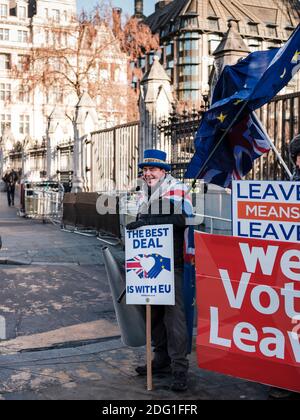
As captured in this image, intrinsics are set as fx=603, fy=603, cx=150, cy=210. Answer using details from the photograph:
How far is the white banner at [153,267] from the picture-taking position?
4855 mm

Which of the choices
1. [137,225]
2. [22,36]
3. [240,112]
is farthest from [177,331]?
[22,36]

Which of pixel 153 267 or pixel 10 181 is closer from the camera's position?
pixel 153 267

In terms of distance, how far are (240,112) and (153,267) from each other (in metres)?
1.56

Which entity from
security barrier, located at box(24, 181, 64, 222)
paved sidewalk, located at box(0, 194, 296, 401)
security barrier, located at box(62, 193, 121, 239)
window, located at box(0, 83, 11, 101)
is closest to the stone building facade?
window, located at box(0, 83, 11, 101)

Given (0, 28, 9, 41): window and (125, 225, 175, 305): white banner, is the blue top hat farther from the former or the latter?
(0, 28, 9, 41): window

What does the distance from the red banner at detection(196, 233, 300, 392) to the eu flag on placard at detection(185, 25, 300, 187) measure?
1.08 m

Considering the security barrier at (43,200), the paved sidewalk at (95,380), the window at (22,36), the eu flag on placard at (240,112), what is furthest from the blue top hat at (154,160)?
the window at (22,36)

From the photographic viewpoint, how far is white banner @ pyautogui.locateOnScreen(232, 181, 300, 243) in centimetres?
457

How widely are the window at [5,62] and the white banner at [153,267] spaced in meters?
77.4

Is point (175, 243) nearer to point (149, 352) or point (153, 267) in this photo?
point (153, 267)

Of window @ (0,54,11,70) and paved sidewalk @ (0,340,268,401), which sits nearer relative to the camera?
paved sidewalk @ (0,340,268,401)

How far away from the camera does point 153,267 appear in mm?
4875
